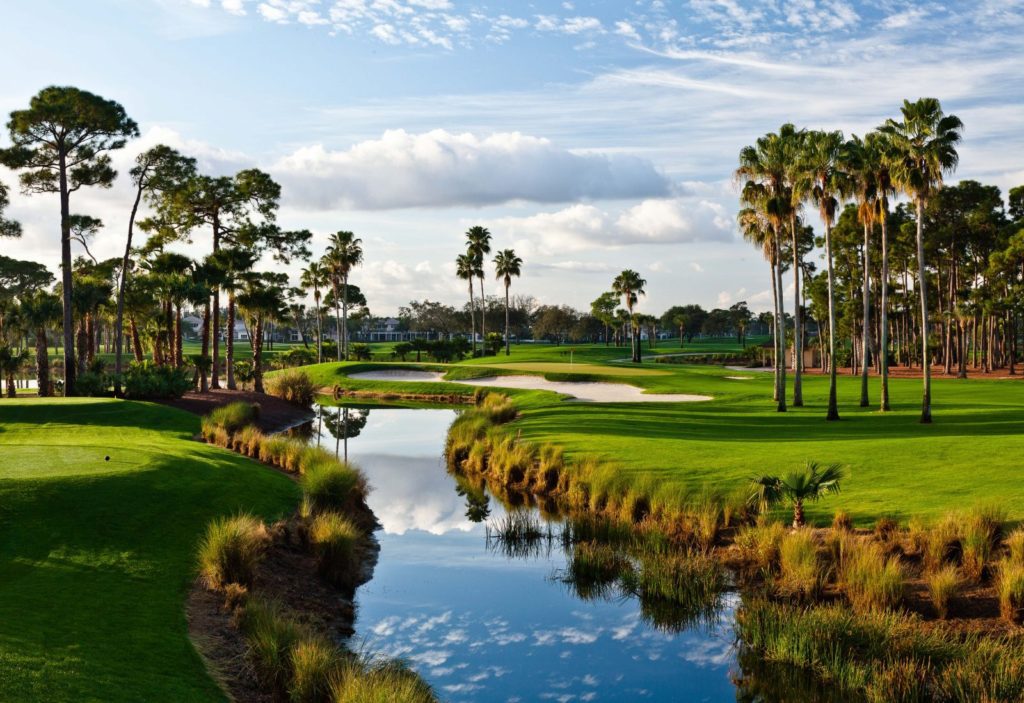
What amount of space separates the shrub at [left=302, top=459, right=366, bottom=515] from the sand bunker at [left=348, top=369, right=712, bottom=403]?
29640 mm

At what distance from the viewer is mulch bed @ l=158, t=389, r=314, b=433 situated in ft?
138

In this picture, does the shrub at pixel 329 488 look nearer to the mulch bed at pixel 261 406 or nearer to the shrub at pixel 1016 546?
the shrub at pixel 1016 546

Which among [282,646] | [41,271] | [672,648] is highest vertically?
[41,271]

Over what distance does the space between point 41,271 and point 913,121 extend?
263ft

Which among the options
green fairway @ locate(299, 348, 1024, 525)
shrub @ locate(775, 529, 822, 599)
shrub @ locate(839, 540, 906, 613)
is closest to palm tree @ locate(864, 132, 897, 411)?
green fairway @ locate(299, 348, 1024, 525)

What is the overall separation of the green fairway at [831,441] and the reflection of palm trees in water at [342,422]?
9.59 meters

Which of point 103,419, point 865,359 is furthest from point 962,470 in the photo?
point 103,419

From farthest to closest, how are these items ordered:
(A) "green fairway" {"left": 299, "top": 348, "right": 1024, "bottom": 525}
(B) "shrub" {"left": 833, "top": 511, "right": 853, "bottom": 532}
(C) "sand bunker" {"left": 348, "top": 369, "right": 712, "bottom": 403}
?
1. (C) "sand bunker" {"left": 348, "top": 369, "right": 712, "bottom": 403}
2. (A) "green fairway" {"left": 299, "top": 348, "right": 1024, "bottom": 525}
3. (B) "shrub" {"left": 833, "top": 511, "right": 853, "bottom": 532}

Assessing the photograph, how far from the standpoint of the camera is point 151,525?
15.5 metres

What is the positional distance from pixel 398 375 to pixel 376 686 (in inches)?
2744

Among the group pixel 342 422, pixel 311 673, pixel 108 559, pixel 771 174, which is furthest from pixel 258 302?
pixel 311 673

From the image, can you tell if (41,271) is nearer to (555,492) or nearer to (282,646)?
(555,492)

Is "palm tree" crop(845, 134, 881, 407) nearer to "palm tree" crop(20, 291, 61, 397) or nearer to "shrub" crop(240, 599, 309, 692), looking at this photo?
"shrub" crop(240, 599, 309, 692)

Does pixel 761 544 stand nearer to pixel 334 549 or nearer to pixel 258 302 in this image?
pixel 334 549
